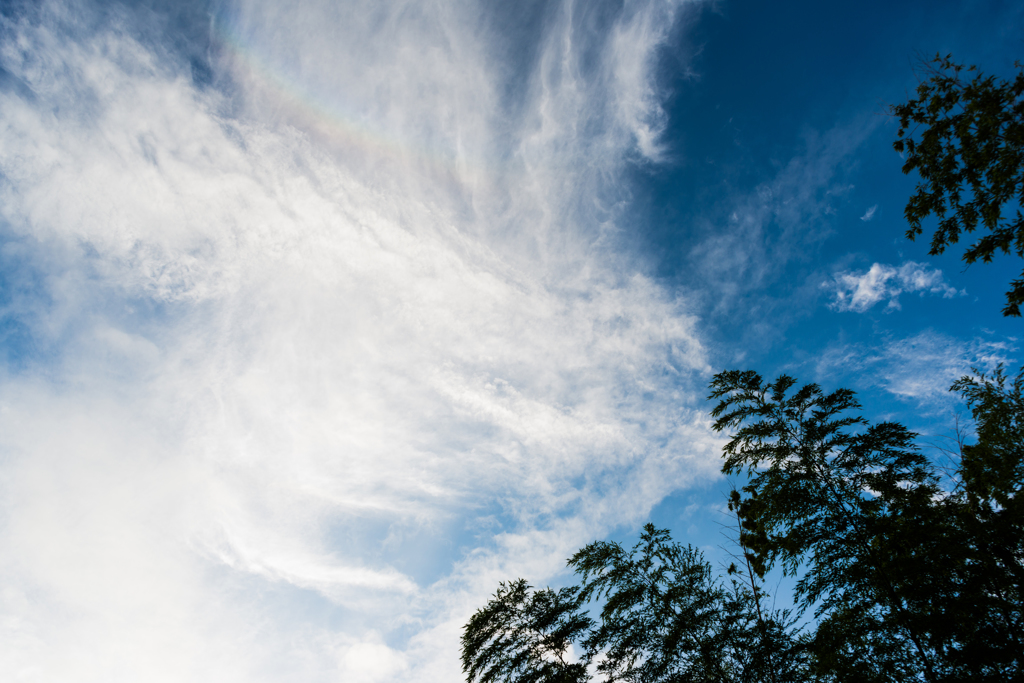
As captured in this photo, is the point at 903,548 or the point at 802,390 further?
the point at 802,390

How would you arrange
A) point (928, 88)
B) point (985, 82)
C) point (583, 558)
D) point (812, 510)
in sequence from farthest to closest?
point (583, 558)
point (812, 510)
point (928, 88)
point (985, 82)

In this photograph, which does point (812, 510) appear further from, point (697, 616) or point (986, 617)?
point (697, 616)

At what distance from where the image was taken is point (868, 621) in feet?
25.6

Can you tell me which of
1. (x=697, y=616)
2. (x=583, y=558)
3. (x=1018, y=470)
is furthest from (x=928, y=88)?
(x=583, y=558)

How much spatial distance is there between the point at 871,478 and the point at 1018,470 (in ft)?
6.95

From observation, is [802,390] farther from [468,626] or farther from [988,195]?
[468,626]

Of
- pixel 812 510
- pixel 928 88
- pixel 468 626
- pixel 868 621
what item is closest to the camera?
pixel 928 88

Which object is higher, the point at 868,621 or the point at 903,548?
the point at 903,548

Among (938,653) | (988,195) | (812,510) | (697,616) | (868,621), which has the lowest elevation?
(938,653)

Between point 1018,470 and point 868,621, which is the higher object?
point 1018,470

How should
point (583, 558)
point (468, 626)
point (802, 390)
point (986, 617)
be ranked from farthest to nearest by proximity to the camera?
1. point (468, 626)
2. point (583, 558)
3. point (802, 390)
4. point (986, 617)

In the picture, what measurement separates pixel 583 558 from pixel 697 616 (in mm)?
3615

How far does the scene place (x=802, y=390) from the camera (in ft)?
31.3

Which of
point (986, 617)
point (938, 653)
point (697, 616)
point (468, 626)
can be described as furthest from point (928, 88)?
point (468, 626)
